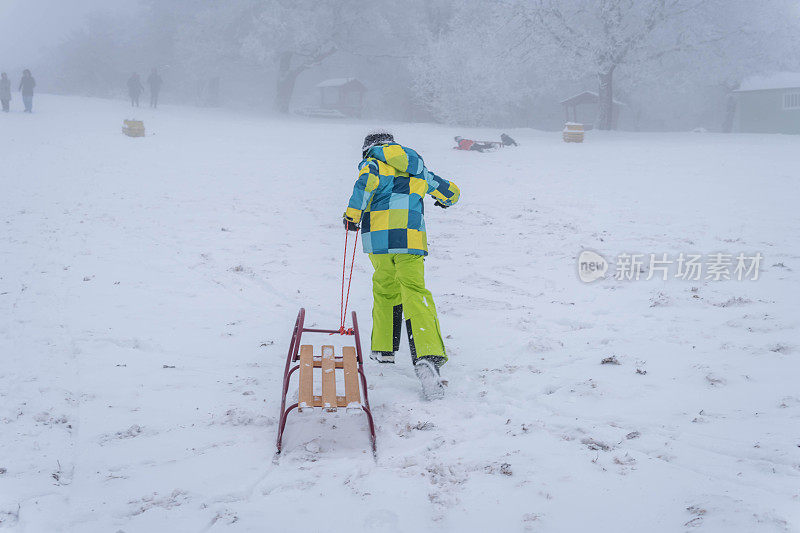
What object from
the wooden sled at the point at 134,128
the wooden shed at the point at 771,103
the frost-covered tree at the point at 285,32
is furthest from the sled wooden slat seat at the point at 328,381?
the wooden shed at the point at 771,103

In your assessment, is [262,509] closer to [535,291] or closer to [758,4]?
[535,291]

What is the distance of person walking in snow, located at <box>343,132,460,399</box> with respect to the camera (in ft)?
16.1

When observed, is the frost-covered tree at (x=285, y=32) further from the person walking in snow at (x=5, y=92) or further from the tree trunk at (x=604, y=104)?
the tree trunk at (x=604, y=104)

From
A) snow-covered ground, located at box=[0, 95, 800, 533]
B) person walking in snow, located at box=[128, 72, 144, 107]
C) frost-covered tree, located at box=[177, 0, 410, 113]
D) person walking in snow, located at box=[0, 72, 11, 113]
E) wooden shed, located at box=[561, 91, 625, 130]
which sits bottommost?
snow-covered ground, located at box=[0, 95, 800, 533]

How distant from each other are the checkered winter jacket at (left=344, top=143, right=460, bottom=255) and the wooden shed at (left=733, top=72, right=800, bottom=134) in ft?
143

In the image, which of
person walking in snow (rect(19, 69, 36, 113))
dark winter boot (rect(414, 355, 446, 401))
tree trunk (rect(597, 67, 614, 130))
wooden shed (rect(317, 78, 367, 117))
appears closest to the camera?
dark winter boot (rect(414, 355, 446, 401))

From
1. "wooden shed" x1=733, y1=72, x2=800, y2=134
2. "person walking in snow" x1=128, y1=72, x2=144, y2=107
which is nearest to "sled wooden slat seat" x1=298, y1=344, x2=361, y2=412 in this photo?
"person walking in snow" x1=128, y1=72, x2=144, y2=107

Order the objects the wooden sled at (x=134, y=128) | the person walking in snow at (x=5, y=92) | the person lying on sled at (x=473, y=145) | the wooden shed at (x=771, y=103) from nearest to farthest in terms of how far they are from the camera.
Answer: the person lying on sled at (x=473, y=145) < the wooden sled at (x=134, y=128) < the person walking in snow at (x=5, y=92) < the wooden shed at (x=771, y=103)

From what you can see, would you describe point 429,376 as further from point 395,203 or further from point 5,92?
point 5,92

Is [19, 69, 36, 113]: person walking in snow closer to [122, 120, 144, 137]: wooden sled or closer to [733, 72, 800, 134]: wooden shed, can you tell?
[122, 120, 144, 137]: wooden sled

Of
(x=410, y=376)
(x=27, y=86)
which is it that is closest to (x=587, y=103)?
(x=27, y=86)

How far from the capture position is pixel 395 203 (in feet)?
16.7

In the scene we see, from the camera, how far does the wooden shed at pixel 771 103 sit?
41156 mm

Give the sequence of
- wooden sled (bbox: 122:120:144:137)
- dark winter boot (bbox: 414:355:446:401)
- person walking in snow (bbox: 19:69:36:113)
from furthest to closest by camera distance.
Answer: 1. person walking in snow (bbox: 19:69:36:113)
2. wooden sled (bbox: 122:120:144:137)
3. dark winter boot (bbox: 414:355:446:401)
